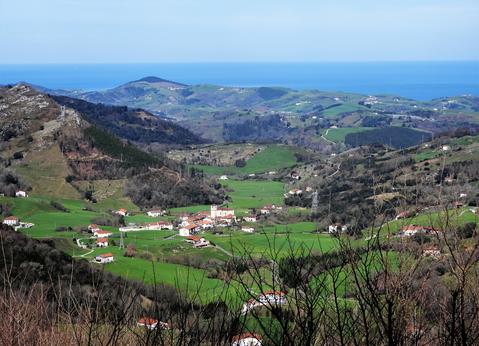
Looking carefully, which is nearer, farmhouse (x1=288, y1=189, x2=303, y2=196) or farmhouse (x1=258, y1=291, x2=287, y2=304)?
farmhouse (x1=258, y1=291, x2=287, y2=304)

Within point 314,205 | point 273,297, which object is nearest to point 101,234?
point 314,205

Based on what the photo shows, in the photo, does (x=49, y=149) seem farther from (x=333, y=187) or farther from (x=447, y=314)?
(x=447, y=314)

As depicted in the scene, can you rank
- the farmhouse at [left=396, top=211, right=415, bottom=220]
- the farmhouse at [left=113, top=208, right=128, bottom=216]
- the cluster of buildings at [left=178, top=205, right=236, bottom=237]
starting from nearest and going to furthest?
the farmhouse at [left=396, top=211, right=415, bottom=220]
the cluster of buildings at [left=178, top=205, right=236, bottom=237]
the farmhouse at [left=113, top=208, right=128, bottom=216]

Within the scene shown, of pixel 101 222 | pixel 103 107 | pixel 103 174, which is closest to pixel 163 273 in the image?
pixel 101 222

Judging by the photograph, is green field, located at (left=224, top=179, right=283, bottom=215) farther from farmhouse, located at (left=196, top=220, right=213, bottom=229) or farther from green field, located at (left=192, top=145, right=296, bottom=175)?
green field, located at (left=192, top=145, right=296, bottom=175)

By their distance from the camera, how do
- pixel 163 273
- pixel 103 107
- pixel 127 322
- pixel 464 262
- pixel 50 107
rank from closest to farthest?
pixel 464 262
pixel 127 322
pixel 163 273
pixel 50 107
pixel 103 107

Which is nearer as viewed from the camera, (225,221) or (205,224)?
(205,224)

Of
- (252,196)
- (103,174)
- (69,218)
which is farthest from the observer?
(252,196)

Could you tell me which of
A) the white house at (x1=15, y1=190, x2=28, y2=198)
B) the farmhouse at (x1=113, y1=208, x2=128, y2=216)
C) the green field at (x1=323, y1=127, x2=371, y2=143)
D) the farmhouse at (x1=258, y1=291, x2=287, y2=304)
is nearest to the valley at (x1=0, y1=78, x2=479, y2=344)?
the white house at (x1=15, y1=190, x2=28, y2=198)

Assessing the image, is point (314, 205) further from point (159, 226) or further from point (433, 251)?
point (433, 251)
